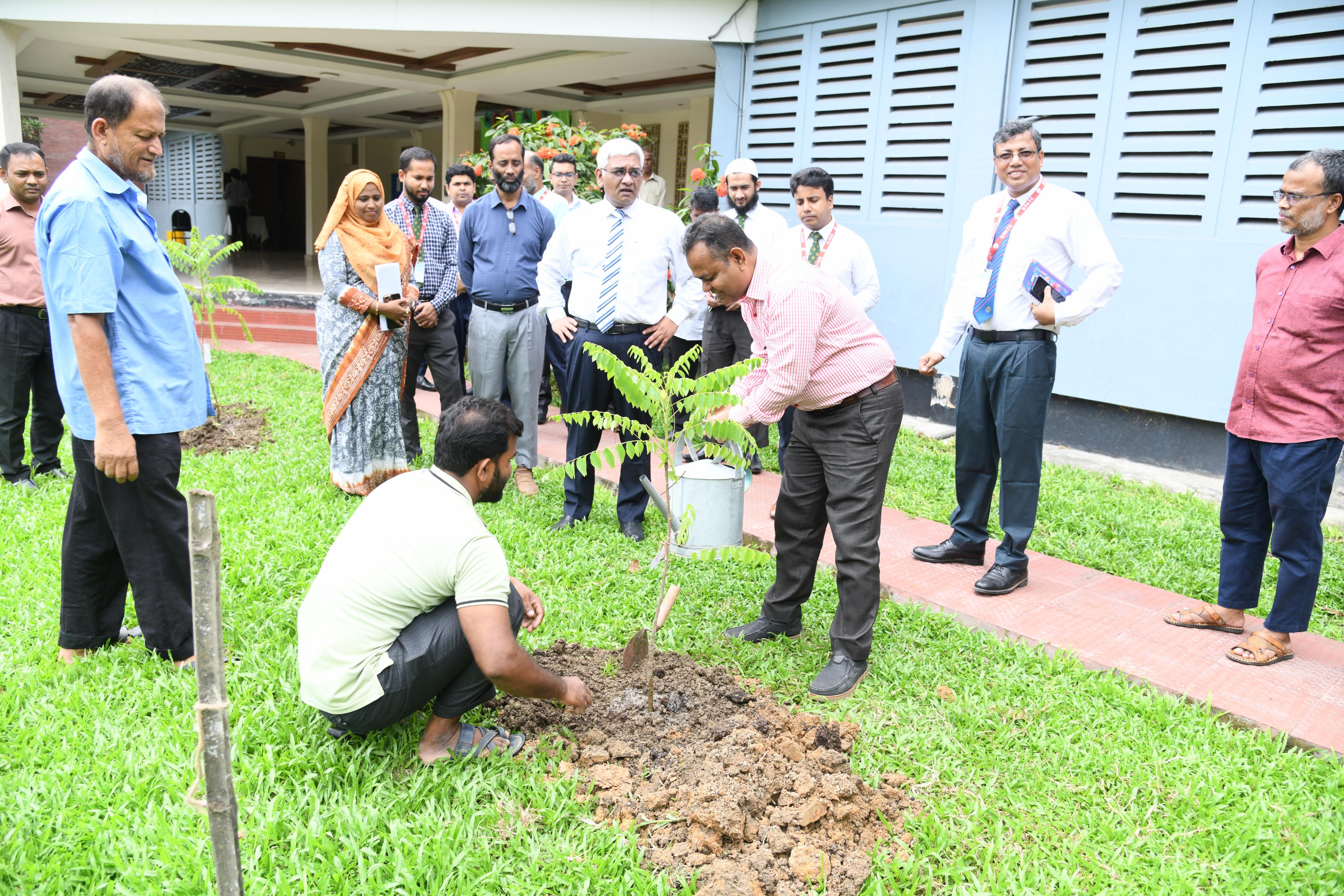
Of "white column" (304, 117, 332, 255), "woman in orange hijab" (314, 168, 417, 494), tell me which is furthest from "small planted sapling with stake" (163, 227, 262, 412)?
"white column" (304, 117, 332, 255)

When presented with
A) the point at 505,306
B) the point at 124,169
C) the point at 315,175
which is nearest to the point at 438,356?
the point at 505,306

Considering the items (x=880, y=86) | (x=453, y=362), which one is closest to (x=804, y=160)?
(x=880, y=86)

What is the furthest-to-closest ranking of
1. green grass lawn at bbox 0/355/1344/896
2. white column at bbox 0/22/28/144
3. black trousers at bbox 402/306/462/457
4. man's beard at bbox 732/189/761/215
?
white column at bbox 0/22/28/144, man's beard at bbox 732/189/761/215, black trousers at bbox 402/306/462/457, green grass lawn at bbox 0/355/1344/896

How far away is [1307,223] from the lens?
3.54 meters

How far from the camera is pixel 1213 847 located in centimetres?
263

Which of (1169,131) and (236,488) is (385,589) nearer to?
(236,488)

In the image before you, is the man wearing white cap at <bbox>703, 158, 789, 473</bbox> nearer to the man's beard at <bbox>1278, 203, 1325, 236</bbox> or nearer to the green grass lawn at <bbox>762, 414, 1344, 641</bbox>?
the green grass lawn at <bbox>762, 414, 1344, 641</bbox>

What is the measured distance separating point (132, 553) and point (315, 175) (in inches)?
769

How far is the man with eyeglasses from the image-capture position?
5.71 metres

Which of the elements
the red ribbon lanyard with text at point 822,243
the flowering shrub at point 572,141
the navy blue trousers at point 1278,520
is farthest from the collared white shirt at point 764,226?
the navy blue trousers at point 1278,520

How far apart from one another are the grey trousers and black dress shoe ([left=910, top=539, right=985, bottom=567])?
8.51ft

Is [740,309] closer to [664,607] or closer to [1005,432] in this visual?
[1005,432]

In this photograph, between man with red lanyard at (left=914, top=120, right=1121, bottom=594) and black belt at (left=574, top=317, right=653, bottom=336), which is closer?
man with red lanyard at (left=914, top=120, right=1121, bottom=594)

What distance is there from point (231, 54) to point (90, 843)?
1257 centimetres
